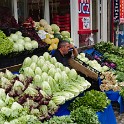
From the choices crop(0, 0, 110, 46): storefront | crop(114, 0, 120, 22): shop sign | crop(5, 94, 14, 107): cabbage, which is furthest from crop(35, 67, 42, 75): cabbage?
crop(114, 0, 120, 22): shop sign

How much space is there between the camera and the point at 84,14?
30.7 ft

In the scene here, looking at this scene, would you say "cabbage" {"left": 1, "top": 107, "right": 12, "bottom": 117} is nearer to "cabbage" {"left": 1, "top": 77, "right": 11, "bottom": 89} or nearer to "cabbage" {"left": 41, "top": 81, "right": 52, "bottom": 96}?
"cabbage" {"left": 1, "top": 77, "right": 11, "bottom": 89}

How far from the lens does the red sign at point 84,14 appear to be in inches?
360

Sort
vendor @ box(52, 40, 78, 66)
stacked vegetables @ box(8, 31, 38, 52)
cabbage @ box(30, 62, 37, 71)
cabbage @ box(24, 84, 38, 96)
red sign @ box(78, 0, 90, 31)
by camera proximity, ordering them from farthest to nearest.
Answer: red sign @ box(78, 0, 90, 31) → vendor @ box(52, 40, 78, 66) → stacked vegetables @ box(8, 31, 38, 52) → cabbage @ box(30, 62, 37, 71) → cabbage @ box(24, 84, 38, 96)

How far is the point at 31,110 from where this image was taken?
398 centimetres

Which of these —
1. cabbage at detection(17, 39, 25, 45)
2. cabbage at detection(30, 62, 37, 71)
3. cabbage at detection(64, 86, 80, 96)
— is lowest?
cabbage at detection(64, 86, 80, 96)

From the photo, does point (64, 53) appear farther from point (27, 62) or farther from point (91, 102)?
point (91, 102)

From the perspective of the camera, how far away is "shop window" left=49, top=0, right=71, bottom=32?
9.15 meters

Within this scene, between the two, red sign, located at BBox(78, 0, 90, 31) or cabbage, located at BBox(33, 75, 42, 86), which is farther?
red sign, located at BBox(78, 0, 90, 31)

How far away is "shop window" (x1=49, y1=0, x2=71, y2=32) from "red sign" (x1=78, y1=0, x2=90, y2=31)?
35 centimetres


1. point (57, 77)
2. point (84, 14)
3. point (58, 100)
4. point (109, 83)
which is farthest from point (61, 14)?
point (58, 100)

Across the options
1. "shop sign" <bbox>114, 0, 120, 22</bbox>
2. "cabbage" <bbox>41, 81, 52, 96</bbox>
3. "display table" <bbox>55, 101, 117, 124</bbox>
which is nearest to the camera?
"cabbage" <bbox>41, 81, 52, 96</bbox>

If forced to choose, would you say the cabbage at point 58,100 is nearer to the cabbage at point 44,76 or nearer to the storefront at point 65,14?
the cabbage at point 44,76

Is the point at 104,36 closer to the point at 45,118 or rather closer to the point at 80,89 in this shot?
the point at 80,89
